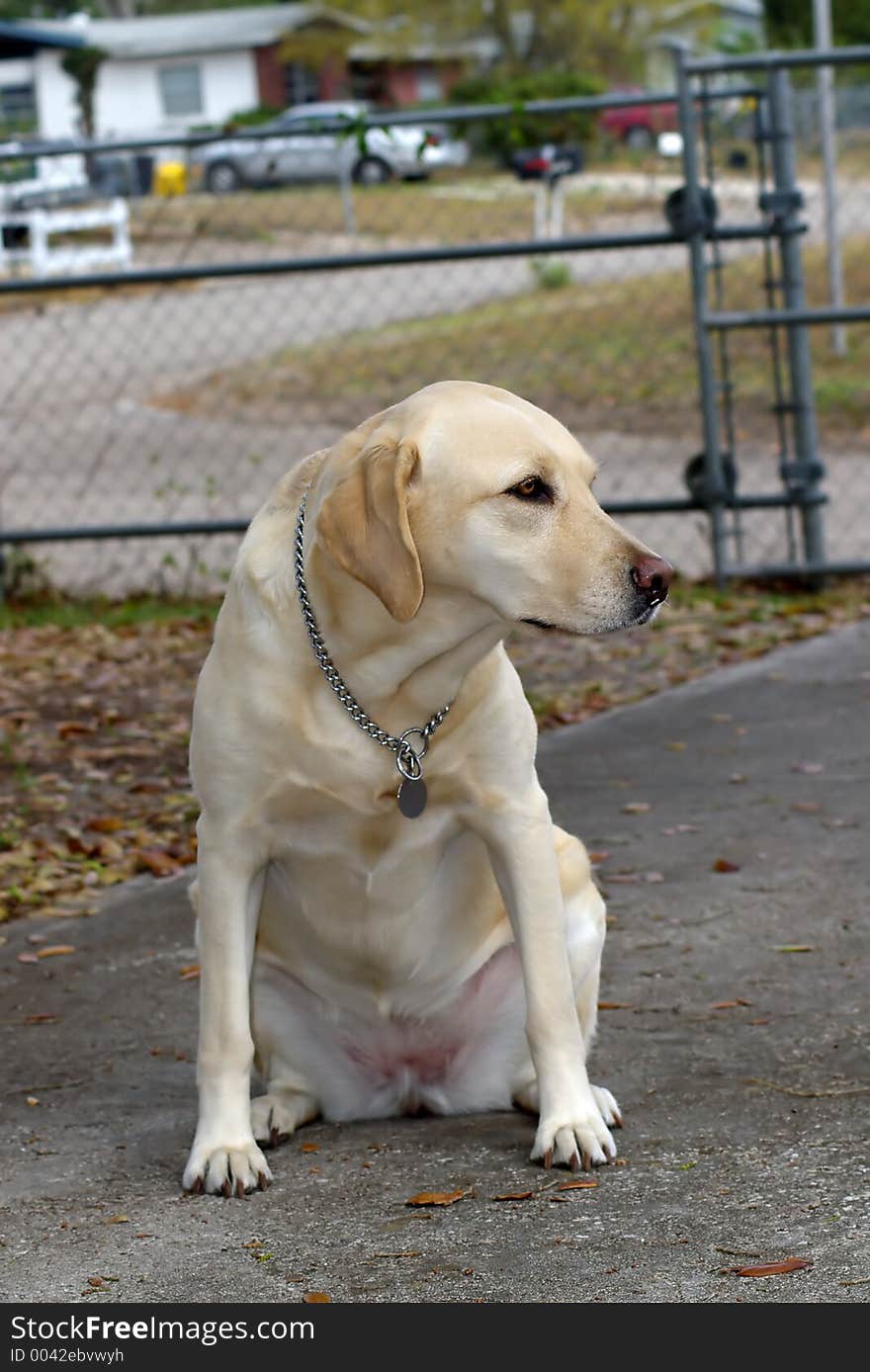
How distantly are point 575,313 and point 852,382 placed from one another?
254 cm

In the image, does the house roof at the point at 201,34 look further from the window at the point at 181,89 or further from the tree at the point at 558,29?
the tree at the point at 558,29

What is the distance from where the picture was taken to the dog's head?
296cm

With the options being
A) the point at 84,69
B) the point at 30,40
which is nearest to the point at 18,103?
the point at 84,69

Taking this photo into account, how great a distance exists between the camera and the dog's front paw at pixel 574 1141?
3230 mm

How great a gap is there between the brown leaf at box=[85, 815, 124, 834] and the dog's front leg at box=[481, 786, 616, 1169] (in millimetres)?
2733

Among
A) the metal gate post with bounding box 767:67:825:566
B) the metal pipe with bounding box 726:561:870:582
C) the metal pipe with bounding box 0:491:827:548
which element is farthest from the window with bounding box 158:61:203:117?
the metal pipe with bounding box 726:561:870:582

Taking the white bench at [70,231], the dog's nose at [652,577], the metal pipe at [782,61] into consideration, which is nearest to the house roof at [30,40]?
the white bench at [70,231]

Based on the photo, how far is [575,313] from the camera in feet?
49.7

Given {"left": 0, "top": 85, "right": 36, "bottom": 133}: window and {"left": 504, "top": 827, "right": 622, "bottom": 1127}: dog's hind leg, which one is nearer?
{"left": 504, "top": 827, "right": 622, "bottom": 1127}: dog's hind leg

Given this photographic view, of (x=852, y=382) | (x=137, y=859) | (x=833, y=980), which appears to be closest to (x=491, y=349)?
(x=852, y=382)

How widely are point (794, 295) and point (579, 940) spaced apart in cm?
540

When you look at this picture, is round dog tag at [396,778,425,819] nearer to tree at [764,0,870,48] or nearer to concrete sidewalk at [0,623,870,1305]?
concrete sidewalk at [0,623,870,1305]

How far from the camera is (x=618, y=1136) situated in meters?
3.39

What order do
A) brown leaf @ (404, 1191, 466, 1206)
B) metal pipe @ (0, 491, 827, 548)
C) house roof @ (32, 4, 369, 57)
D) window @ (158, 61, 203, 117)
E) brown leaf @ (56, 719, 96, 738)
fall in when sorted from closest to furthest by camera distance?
brown leaf @ (404, 1191, 466, 1206) → brown leaf @ (56, 719, 96, 738) → metal pipe @ (0, 491, 827, 548) → house roof @ (32, 4, 369, 57) → window @ (158, 61, 203, 117)
